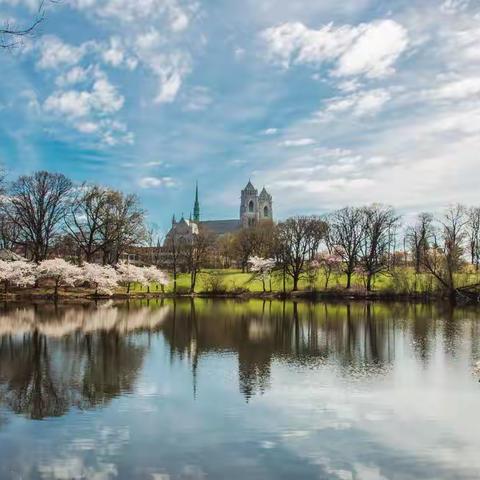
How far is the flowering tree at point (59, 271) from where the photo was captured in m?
56.3

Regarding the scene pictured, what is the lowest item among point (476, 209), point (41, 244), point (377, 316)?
point (377, 316)

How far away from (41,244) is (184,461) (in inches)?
2197

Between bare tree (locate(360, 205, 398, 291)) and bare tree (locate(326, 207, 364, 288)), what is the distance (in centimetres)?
69

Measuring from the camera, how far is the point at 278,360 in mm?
21625

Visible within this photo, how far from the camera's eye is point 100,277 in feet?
196

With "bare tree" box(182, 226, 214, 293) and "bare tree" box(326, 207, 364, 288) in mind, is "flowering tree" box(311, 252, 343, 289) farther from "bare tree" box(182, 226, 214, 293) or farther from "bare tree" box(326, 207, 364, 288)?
"bare tree" box(182, 226, 214, 293)

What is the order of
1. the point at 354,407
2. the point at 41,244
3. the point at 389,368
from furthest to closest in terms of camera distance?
1. the point at 41,244
2. the point at 389,368
3. the point at 354,407

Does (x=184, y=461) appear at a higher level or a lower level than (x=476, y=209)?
lower

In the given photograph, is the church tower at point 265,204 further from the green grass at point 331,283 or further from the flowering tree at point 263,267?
the flowering tree at point 263,267

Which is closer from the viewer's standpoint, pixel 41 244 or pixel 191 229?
pixel 41 244

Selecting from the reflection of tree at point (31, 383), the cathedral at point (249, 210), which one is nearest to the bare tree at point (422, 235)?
the reflection of tree at point (31, 383)

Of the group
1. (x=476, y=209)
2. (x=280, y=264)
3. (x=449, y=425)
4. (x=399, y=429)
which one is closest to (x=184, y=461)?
(x=399, y=429)

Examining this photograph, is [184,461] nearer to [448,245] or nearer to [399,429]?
[399,429]

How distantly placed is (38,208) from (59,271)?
28.2 ft
